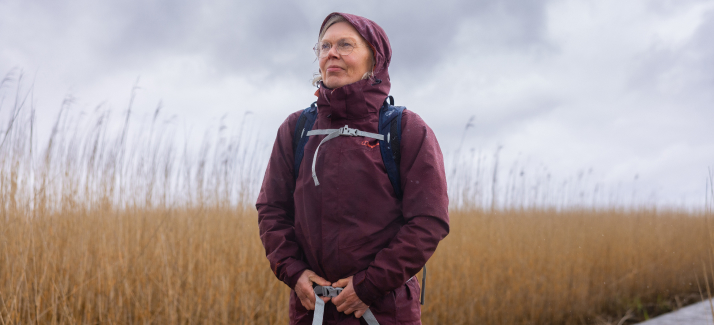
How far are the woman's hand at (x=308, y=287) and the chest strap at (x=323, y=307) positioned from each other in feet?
0.04

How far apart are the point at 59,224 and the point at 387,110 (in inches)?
114

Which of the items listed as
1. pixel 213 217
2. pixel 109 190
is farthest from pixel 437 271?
pixel 109 190

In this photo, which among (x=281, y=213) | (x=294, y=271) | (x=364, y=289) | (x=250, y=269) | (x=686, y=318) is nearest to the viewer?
(x=364, y=289)

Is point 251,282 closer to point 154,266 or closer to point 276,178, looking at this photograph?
point 154,266

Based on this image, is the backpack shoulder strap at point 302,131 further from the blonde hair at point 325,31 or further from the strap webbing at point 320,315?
the strap webbing at point 320,315

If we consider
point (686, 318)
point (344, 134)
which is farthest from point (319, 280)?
point (686, 318)

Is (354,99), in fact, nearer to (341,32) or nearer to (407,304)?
(341,32)

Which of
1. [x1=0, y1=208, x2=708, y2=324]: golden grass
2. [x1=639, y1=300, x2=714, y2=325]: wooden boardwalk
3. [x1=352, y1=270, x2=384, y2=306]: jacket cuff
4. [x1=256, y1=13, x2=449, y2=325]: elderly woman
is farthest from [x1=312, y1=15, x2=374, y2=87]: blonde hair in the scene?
[x1=639, y1=300, x2=714, y2=325]: wooden boardwalk

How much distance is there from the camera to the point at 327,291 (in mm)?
1395

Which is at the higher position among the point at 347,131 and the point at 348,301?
the point at 347,131

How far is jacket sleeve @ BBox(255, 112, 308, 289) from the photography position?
145 centimetres

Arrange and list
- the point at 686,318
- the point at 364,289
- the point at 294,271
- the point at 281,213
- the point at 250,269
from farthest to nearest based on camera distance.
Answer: the point at 686,318
the point at 250,269
the point at 281,213
the point at 294,271
the point at 364,289

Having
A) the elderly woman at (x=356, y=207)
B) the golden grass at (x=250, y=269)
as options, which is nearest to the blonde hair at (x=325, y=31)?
the elderly woman at (x=356, y=207)

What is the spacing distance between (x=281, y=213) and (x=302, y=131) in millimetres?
287
